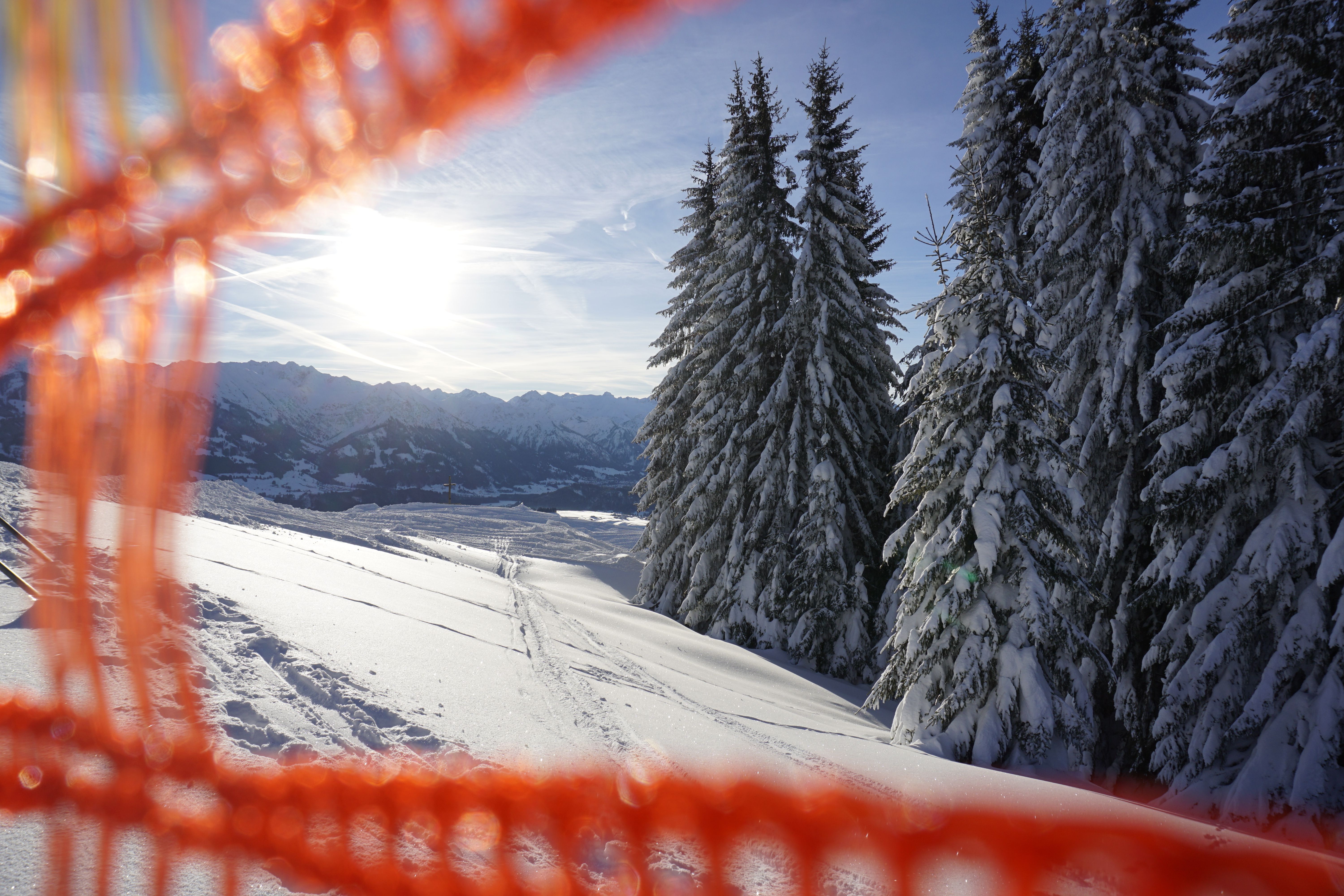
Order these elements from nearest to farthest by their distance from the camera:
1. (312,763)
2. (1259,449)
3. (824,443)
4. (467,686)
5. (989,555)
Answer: (312,763), (467,686), (989,555), (1259,449), (824,443)

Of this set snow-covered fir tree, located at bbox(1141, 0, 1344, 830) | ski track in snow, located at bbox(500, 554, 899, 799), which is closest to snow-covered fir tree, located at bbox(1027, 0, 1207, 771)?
snow-covered fir tree, located at bbox(1141, 0, 1344, 830)

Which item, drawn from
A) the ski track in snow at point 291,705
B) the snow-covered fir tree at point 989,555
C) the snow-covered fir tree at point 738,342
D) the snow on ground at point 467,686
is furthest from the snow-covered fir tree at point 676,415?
the ski track in snow at point 291,705

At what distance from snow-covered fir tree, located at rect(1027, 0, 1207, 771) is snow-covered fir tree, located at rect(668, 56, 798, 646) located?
19.3 feet

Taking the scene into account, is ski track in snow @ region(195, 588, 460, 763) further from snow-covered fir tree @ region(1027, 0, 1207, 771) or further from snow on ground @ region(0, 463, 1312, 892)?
snow-covered fir tree @ region(1027, 0, 1207, 771)

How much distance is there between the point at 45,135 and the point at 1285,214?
41.2 ft

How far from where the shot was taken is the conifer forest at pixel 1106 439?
287 inches

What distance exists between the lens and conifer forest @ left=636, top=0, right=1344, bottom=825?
23.9 ft

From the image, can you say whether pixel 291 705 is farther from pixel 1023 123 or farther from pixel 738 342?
pixel 1023 123

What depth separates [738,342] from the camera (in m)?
15.2

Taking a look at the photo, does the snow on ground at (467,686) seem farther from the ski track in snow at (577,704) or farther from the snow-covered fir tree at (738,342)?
the snow-covered fir tree at (738,342)

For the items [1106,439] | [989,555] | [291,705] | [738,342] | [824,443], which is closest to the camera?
[291,705]

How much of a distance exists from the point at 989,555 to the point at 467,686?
19.5 ft

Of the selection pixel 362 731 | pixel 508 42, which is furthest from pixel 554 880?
pixel 508 42

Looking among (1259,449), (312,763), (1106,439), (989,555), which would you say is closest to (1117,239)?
(1106,439)
